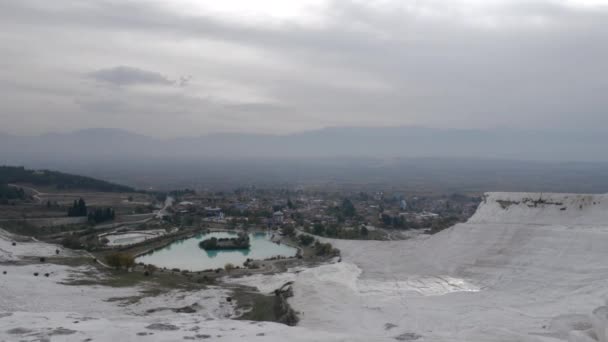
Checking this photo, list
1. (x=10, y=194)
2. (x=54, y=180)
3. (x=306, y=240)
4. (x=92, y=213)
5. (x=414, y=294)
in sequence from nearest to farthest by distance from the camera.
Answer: (x=414, y=294), (x=306, y=240), (x=92, y=213), (x=10, y=194), (x=54, y=180)

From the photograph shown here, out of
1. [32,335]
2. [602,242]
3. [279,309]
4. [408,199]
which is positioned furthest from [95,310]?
[408,199]

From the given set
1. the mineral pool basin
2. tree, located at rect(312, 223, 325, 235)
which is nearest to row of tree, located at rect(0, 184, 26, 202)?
the mineral pool basin

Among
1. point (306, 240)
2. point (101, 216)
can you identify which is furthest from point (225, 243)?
point (101, 216)

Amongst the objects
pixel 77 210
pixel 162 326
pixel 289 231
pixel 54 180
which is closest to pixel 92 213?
pixel 77 210

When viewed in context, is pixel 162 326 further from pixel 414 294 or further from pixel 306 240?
pixel 306 240

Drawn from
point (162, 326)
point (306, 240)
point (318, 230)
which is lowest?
point (306, 240)

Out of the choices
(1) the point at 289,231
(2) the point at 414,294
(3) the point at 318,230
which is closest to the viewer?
(2) the point at 414,294

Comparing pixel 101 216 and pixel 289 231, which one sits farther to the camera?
pixel 101 216

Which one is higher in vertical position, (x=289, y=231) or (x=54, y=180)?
(x=54, y=180)
